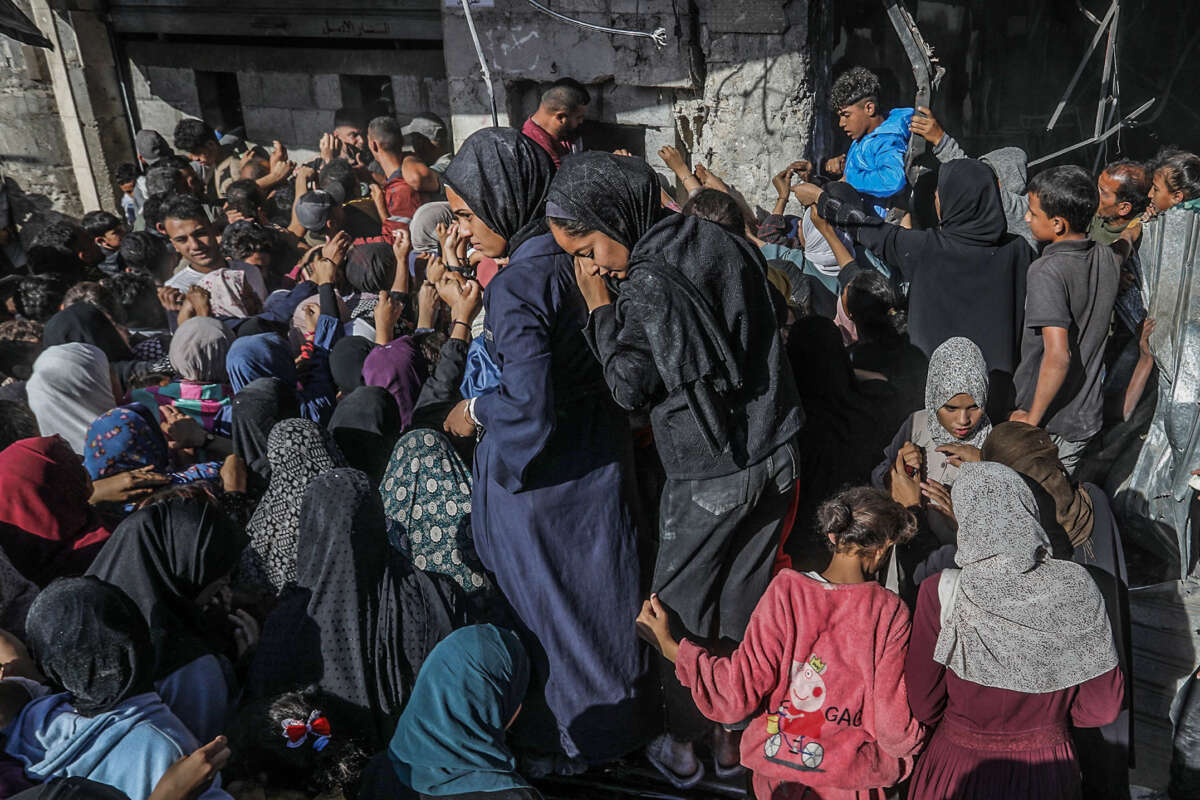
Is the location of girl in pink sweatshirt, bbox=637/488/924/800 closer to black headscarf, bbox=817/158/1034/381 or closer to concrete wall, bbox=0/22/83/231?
black headscarf, bbox=817/158/1034/381

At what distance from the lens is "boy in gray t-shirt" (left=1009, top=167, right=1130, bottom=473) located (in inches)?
127

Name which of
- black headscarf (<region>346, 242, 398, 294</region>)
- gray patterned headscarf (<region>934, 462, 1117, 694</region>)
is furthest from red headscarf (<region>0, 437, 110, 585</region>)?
gray patterned headscarf (<region>934, 462, 1117, 694</region>)

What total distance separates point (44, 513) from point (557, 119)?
122 inches

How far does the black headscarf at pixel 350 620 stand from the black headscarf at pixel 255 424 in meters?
1.03

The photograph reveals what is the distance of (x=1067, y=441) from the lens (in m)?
3.58

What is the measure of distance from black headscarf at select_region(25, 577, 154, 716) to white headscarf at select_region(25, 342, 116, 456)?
1.73 m

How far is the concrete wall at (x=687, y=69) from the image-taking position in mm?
5402

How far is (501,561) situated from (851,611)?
109 centimetres

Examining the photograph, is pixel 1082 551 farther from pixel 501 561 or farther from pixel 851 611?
pixel 501 561

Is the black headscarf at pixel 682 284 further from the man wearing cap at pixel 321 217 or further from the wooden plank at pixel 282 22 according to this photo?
the wooden plank at pixel 282 22

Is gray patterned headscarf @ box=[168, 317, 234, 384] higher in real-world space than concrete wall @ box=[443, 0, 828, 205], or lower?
lower

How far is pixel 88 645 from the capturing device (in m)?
2.15

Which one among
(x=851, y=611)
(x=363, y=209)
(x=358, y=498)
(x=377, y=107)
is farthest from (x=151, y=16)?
(x=851, y=611)

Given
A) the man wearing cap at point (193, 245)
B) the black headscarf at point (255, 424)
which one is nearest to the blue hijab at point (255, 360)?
the black headscarf at point (255, 424)
